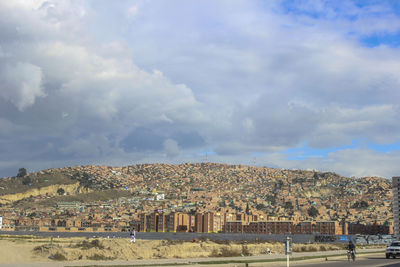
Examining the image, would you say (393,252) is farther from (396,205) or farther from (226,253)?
(396,205)

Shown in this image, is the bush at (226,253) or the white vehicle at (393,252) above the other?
the white vehicle at (393,252)

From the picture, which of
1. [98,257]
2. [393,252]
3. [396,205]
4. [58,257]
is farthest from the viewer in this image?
[396,205]

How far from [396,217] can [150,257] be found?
143 m

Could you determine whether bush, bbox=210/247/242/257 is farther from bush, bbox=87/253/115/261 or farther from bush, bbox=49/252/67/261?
bush, bbox=49/252/67/261

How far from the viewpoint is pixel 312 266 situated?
32.5 meters

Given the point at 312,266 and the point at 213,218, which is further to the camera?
the point at 213,218

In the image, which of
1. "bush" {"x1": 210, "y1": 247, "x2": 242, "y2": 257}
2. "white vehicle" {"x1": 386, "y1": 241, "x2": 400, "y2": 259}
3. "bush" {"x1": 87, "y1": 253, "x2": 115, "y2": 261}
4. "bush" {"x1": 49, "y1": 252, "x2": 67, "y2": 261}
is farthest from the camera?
Answer: "white vehicle" {"x1": 386, "y1": 241, "x2": 400, "y2": 259}

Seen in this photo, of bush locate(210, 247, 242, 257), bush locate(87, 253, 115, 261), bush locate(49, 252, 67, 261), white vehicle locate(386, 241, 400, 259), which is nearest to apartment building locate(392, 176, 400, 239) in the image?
white vehicle locate(386, 241, 400, 259)

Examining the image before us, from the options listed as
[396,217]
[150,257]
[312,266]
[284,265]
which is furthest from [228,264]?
[396,217]

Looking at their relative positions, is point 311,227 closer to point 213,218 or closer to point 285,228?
point 285,228

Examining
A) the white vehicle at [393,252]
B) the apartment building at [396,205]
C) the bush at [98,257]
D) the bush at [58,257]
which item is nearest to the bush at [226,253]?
the bush at [98,257]

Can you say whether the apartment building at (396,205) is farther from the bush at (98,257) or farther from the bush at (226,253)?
the bush at (98,257)

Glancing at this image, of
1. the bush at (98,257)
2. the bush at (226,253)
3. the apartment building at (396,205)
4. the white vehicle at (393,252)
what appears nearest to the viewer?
the bush at (98,257)

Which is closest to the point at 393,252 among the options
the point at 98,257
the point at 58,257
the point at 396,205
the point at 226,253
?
the point at 226,253
